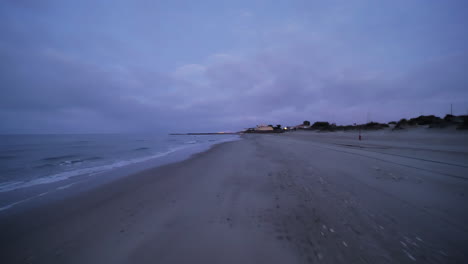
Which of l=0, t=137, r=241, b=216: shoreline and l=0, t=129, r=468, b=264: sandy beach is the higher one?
l=0, t=129, r=468, b=264: sandy beach

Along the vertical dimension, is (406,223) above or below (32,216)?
above

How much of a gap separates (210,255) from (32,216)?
463cm

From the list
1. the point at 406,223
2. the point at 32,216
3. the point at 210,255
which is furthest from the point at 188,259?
the point at 32,216

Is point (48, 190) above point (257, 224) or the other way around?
the other way around

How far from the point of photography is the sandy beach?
2.22 meters

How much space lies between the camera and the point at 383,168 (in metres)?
6.21

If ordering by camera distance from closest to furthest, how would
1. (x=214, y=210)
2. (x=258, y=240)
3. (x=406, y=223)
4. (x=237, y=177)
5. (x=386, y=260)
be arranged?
1. (x=386, y=260)
2. (x=258, y=240)
3. (x=406, y=223)
4. (x=214, y=210)
5. (x=237, y=177)

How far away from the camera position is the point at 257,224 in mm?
2949

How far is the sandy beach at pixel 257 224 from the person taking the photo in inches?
87.5

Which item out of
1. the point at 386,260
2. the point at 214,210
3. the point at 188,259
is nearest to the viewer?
the point at 386,260

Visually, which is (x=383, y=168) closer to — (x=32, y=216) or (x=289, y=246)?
(x=289, y=246)

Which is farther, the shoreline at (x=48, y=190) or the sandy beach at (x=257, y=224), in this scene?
the shoreline at (x=48, y=190)

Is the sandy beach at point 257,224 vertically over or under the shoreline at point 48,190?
over

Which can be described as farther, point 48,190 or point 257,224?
point 48,190
